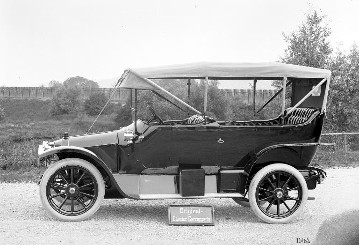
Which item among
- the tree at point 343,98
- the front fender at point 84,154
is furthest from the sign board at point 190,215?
the tree at point 343,98

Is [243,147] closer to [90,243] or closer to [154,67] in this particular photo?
[154,67]

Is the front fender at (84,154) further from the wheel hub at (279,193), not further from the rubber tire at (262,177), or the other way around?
the wheel hub at (279,193)

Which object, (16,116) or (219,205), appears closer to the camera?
(219,205)

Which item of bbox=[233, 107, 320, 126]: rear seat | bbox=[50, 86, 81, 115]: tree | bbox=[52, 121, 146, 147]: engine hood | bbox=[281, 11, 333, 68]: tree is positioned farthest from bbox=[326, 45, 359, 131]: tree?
bbox=[50, 86, 81, 115]: tree

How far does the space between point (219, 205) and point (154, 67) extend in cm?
310

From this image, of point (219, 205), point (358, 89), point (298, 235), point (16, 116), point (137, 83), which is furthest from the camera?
point (16, 116)

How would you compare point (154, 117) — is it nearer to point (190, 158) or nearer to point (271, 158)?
point (190, 158)

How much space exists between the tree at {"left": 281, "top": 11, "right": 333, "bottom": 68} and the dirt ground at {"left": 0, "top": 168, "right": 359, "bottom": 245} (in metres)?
25.4

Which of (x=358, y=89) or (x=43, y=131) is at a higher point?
(x=358, y=89)

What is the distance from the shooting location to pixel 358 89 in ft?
119

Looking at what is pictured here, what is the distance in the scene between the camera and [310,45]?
119 feet

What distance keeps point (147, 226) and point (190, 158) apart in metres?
1.23

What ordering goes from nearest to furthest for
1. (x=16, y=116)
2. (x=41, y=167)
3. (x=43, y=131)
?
(x=41, y=167), (x=43, y=131), (x=16, y=116)

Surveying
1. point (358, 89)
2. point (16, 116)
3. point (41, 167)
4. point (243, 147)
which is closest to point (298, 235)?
point (243, 147)
